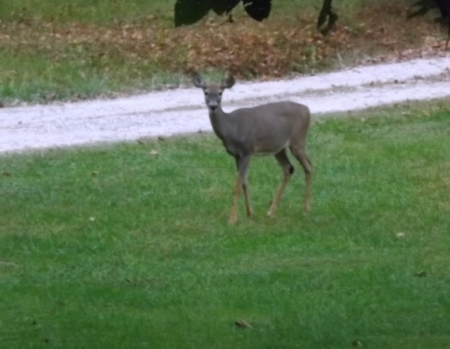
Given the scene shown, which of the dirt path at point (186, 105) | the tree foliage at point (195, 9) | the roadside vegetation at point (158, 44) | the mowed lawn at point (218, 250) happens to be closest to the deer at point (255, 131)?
the mowed lawn at point (218, 250)

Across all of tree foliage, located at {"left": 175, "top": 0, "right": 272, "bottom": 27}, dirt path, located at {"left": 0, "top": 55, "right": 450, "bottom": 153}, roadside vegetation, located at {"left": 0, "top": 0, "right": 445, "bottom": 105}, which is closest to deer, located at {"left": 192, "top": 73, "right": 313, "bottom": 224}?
dirt path, located at {"left": 0, "top": 55, "right": 450, "bottom": 153}

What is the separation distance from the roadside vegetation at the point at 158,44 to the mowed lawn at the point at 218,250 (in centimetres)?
575

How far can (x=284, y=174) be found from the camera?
36.8 ft

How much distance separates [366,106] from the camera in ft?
56.9

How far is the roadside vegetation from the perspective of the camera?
20109 millimetres

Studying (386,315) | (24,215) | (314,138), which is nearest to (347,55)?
(314,138)

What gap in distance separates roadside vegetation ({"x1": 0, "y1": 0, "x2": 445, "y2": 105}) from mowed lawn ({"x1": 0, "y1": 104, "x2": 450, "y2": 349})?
18.9ft

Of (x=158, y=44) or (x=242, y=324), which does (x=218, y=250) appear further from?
(x=158, y=44)

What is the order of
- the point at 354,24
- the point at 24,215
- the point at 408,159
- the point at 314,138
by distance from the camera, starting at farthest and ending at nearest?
the point at 354,24, the point at 314,138, the point at 408,159, the point at 24,215

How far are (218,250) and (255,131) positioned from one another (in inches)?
69.8

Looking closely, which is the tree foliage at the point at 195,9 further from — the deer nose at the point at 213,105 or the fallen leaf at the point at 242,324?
the deer nose at the point at 213,105

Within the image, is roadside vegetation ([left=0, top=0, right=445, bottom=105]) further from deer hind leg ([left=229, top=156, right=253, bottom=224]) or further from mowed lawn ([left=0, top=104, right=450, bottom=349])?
deer hind leg ([left=229, top=156, right=253, bottom=224])

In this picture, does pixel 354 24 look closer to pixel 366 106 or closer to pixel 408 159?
pixel 366 106

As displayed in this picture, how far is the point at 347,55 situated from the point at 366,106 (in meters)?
5.19
